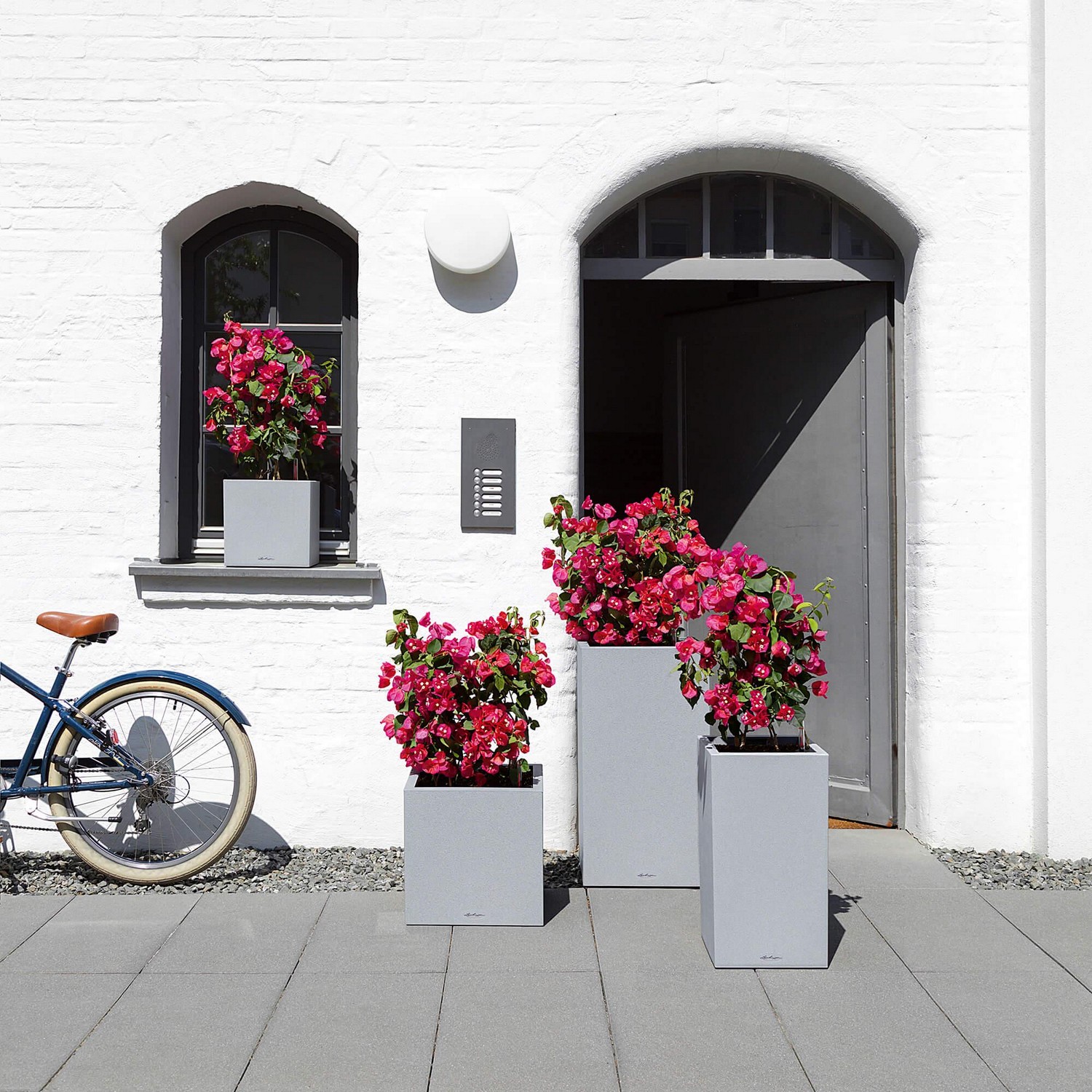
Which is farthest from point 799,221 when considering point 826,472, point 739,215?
point 826,472

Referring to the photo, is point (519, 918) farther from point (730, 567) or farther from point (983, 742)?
point (983, 742)

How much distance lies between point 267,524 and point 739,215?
2.45 meters

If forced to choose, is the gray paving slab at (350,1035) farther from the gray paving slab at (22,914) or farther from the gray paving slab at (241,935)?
the gray paving slab at (22,914)

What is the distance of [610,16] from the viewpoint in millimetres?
4844

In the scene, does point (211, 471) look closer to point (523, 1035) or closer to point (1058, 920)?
point (523, 1035)

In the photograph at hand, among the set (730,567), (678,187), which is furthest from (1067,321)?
(730,567)

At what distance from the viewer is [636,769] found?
14.2 feet

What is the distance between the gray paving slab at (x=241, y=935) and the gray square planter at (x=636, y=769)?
106 cm

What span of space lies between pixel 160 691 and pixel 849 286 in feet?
11.4

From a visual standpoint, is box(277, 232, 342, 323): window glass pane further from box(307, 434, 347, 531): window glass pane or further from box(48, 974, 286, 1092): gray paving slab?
box(48, 974, 286, 1092): gray paving slab

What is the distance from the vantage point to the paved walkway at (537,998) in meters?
2.89

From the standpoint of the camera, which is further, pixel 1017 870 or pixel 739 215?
pixel 739 215

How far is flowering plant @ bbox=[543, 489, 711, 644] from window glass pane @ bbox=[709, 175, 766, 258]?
1.37 meters

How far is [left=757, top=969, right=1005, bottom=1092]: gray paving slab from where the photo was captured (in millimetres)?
2852
